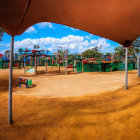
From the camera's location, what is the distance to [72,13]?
7.11ft

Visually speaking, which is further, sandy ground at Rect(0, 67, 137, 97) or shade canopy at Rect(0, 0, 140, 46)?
sandy ground at Rect(0, 67, 137, 97)

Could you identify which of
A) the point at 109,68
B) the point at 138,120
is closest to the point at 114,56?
the point at 109,68

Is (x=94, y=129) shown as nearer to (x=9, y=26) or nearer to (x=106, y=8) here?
(x=106, y=8)

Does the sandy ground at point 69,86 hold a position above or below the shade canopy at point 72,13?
below

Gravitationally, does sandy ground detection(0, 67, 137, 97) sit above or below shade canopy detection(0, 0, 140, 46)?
below

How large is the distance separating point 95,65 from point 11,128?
18967 millimetres

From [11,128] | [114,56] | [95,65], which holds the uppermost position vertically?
[114,56]

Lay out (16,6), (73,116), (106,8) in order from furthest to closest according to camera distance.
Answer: (73,116) → (106,8) → (16,6)

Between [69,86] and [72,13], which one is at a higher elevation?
[72,13]

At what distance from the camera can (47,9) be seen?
6.65ft

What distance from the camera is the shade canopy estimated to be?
1850mm

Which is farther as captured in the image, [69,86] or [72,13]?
[69,86]

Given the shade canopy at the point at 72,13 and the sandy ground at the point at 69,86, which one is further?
the sandy ground at the point at 69,86

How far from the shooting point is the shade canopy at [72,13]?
1850mm
